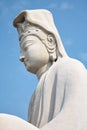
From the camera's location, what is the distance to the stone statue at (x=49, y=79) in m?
5.64

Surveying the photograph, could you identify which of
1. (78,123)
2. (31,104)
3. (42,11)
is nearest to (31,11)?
(42,11)

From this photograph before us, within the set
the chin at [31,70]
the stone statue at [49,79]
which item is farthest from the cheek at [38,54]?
the chin at [31,70]

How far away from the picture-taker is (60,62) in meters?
6.56

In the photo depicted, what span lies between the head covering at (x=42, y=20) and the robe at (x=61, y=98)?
284mm

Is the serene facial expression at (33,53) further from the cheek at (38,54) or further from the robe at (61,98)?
the robe at (61,98)

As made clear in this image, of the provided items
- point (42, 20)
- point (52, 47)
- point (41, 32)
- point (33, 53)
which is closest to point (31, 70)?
point (33, 53)

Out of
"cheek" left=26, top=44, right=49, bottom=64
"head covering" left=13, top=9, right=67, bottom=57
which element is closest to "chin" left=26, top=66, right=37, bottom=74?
"cheek" left=26, top=44, right=49, bottom=64

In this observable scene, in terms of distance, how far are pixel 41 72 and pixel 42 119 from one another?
3.18 feet

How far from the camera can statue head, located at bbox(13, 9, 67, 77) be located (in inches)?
272

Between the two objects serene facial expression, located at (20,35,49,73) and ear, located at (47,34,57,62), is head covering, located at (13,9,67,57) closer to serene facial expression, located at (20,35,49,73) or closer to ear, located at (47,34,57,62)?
ear, located at (47,34,57,62)

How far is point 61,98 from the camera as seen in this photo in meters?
6.05

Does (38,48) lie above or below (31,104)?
above

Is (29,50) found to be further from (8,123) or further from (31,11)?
(8,123)

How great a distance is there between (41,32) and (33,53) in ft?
1.34
